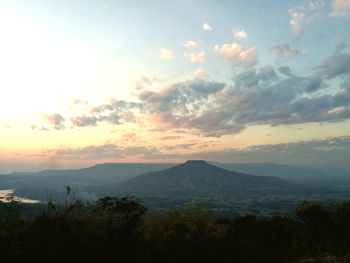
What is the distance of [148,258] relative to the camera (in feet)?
67.4

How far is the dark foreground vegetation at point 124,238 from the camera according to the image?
17.3 metres

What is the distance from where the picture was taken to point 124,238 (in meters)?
22.2

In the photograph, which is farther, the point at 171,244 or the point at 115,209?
the point at 115,209

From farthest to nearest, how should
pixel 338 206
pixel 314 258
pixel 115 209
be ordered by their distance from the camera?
pixel 338 206 → pixel 115 209 → pixel 314 258

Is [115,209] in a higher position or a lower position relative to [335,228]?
higher

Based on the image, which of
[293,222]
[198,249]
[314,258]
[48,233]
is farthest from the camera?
[293,222]

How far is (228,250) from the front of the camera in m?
23.3

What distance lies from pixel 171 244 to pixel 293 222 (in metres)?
23.2

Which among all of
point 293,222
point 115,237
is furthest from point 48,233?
point 293,222

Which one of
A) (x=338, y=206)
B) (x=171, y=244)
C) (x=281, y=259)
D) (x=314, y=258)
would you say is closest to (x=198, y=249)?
(x=171, y=244)

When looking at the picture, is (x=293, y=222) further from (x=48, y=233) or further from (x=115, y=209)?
(x=48, y=233)

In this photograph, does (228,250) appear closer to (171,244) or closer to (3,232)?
(171,244)

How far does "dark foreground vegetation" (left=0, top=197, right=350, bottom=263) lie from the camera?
17.3 metres

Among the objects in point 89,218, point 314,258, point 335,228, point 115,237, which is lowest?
point 335,228
